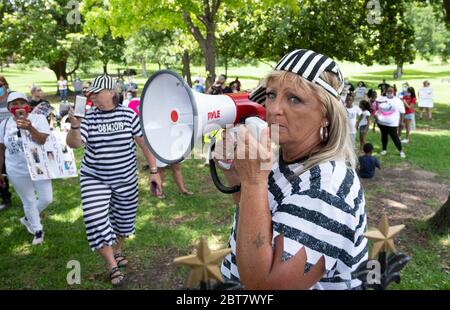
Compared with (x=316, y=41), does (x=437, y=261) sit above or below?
below

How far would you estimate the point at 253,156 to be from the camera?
4.24 feet

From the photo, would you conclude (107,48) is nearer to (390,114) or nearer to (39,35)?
(39,35)

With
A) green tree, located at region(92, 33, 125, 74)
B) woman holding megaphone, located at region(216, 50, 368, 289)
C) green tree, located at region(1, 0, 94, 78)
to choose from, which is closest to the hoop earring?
woman holding megaphone, located at region(216, 50, 368, 289)

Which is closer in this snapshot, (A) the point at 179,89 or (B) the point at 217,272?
(B) the point at 217,272

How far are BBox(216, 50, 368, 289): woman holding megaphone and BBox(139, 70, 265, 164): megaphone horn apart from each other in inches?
7.4

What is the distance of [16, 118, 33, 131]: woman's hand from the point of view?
179 inches

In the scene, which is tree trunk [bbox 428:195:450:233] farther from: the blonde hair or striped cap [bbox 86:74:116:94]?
the blonde hair

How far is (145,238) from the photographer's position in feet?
17.2

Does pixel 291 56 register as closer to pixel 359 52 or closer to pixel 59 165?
pixel 59 165

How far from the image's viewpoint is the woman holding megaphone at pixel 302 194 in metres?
1.27

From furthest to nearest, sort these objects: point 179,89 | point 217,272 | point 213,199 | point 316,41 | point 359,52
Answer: point 359,52 → point 316,41 → point 213,199 → point 179,89 → point 217,272

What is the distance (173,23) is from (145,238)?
8.80 metres

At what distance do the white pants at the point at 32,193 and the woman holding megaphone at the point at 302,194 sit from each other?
157 inches
